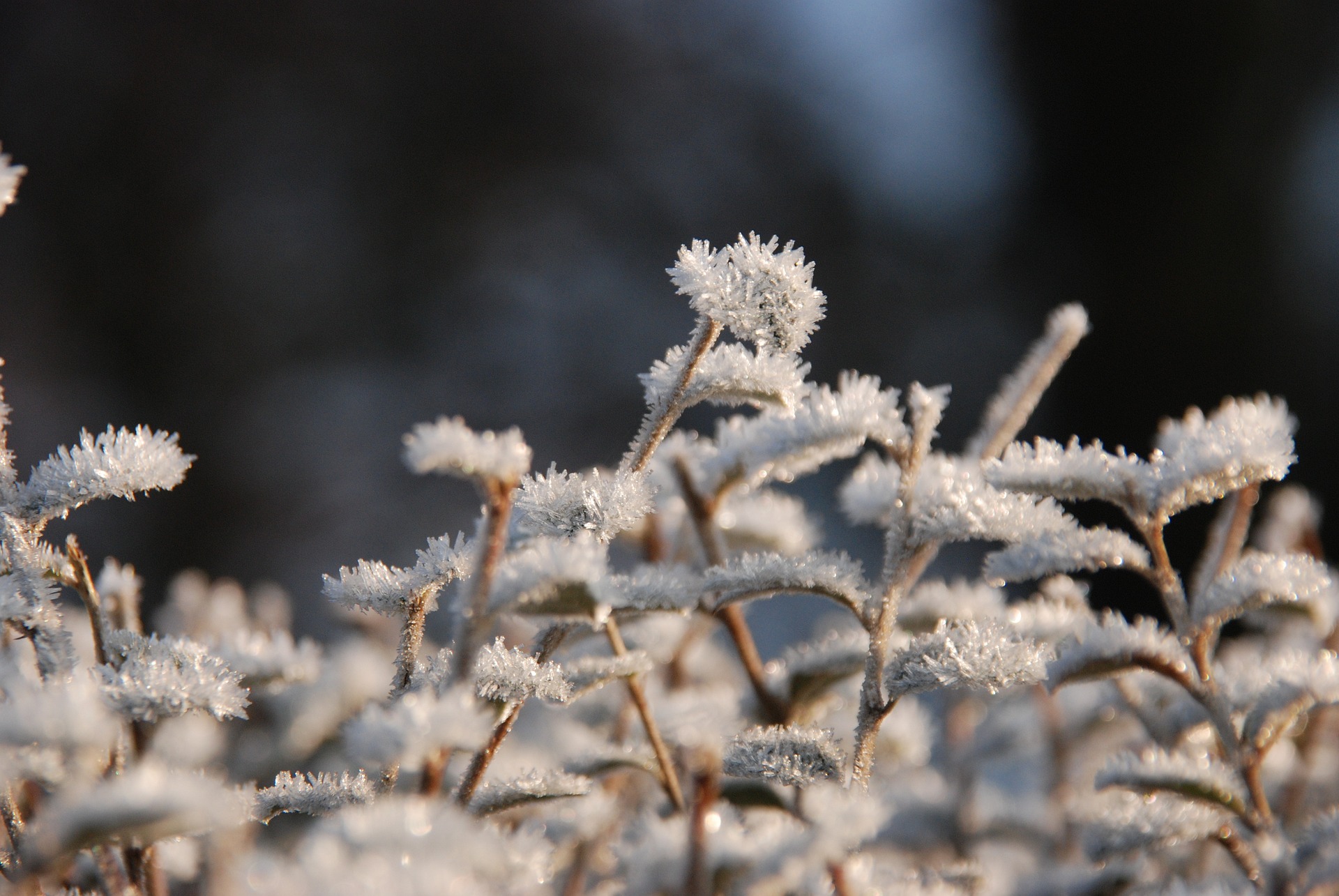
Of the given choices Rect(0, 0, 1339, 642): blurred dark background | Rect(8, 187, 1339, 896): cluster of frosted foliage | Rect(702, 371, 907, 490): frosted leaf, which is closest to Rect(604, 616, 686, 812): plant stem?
Rect(8, 187, 1339, 896): cluster of frosted foliage

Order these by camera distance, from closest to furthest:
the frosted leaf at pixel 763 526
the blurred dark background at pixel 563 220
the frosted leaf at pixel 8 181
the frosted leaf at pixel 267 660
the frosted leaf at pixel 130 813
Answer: the frosted leaf at pixel 130 813 → the frosted leaf at pixel 8 181 → the frosted leaf at pixel 267 660 → the frosted leaf at pixel 763 526 → the blurred dark background at pixel 563 220

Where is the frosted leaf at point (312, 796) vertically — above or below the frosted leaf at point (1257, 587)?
below

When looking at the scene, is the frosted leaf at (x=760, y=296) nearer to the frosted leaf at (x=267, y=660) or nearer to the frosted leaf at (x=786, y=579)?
the frosted leaf at (x=786, y=579)

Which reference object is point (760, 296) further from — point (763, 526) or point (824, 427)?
point (763, 526)

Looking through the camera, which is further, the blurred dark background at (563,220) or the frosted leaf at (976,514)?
the blurred dark background at (563,220)

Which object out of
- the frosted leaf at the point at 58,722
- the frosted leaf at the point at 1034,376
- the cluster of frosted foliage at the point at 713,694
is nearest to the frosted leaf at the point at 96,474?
the cluster of frosted foliage at the point at 713,694

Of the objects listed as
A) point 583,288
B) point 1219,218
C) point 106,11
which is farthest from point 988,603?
point 106,11

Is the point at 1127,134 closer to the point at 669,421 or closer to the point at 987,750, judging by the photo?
the point at 987,750

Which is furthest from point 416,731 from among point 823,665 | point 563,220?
point 563,220
